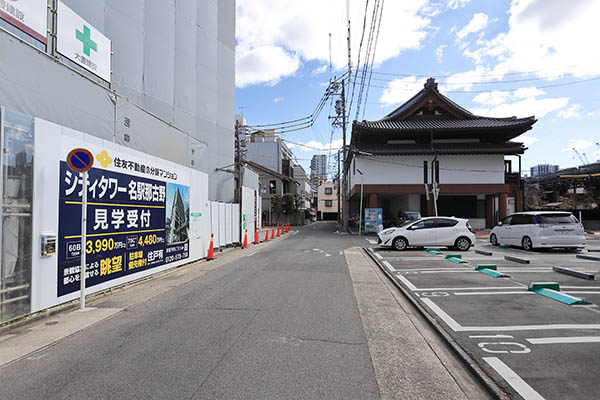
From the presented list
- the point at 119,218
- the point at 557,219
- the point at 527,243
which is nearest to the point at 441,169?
the point at 527,243

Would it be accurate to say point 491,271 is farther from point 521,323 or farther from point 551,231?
point 551,231

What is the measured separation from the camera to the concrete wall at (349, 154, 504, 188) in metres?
28.8

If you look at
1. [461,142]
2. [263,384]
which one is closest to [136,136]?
[263,384]

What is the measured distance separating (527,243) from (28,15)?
17.3 metres

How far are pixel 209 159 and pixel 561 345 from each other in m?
20.9

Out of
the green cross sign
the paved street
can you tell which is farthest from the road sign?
the green cross sign

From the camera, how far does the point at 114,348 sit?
411cm

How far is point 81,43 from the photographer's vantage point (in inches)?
348

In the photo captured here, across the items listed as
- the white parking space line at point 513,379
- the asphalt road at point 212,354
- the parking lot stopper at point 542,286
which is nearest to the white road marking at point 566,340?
the white parking space line at point 513,379

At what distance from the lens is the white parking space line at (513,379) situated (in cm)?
299

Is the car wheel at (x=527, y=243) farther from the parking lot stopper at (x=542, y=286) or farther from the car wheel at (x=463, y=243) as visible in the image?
the parking lot stopper at (x=542, y=286)

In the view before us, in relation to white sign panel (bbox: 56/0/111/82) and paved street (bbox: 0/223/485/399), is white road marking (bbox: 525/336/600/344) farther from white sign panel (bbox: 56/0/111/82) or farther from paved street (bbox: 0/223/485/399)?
white sign panel (bbox: 56/0/111/82)

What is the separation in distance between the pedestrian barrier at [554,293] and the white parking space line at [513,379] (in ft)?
10.4

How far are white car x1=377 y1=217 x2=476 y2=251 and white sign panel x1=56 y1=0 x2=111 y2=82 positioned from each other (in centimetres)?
1228
